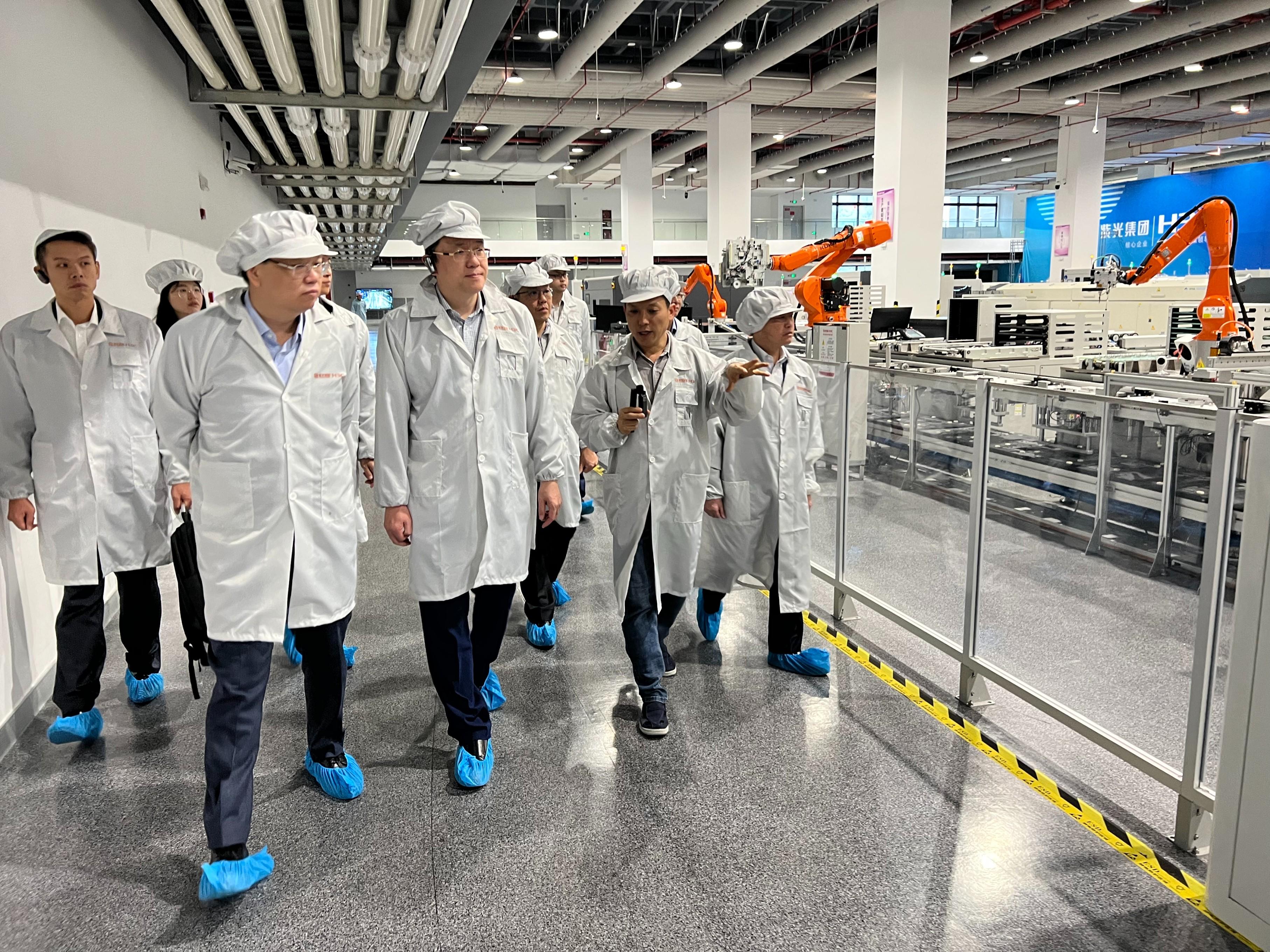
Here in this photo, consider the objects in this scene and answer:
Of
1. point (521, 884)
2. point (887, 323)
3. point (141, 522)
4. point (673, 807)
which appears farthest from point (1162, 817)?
point (887, 323)

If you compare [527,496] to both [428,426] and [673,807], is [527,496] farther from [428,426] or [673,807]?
[673,807]

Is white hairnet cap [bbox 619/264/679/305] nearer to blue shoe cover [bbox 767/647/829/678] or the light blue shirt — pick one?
the light blue shirt

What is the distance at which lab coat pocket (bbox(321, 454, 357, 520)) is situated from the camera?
94.6 inches

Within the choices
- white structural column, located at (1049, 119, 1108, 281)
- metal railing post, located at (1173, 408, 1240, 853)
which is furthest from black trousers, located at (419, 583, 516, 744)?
white structural column, located at (1049, 119, 1108, 281)

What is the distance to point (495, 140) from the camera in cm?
1742

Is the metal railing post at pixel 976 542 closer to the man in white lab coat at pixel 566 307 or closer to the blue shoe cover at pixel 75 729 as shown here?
the man in white lab coat at pixel 566 307

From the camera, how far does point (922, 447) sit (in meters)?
4.78

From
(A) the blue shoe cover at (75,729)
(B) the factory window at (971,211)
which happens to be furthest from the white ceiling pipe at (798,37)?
(B) the factory window at (971,211)

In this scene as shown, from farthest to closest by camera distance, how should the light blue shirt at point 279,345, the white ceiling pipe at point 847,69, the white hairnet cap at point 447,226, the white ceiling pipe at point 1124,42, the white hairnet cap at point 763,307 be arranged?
the white ceiling pipe at point 847,69, the white ceiling pipe at point 1124,42, the white hairnet cap at point 763,307, the white hairnet cap at point 447,226, the light blue shirt at point 279,345

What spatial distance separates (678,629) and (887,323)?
482cm

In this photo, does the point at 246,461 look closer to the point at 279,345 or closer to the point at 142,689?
the point at 279,345

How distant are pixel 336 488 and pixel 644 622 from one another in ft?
3.91

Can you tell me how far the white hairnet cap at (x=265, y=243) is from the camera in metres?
2.22

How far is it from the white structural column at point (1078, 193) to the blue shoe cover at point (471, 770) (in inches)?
656
